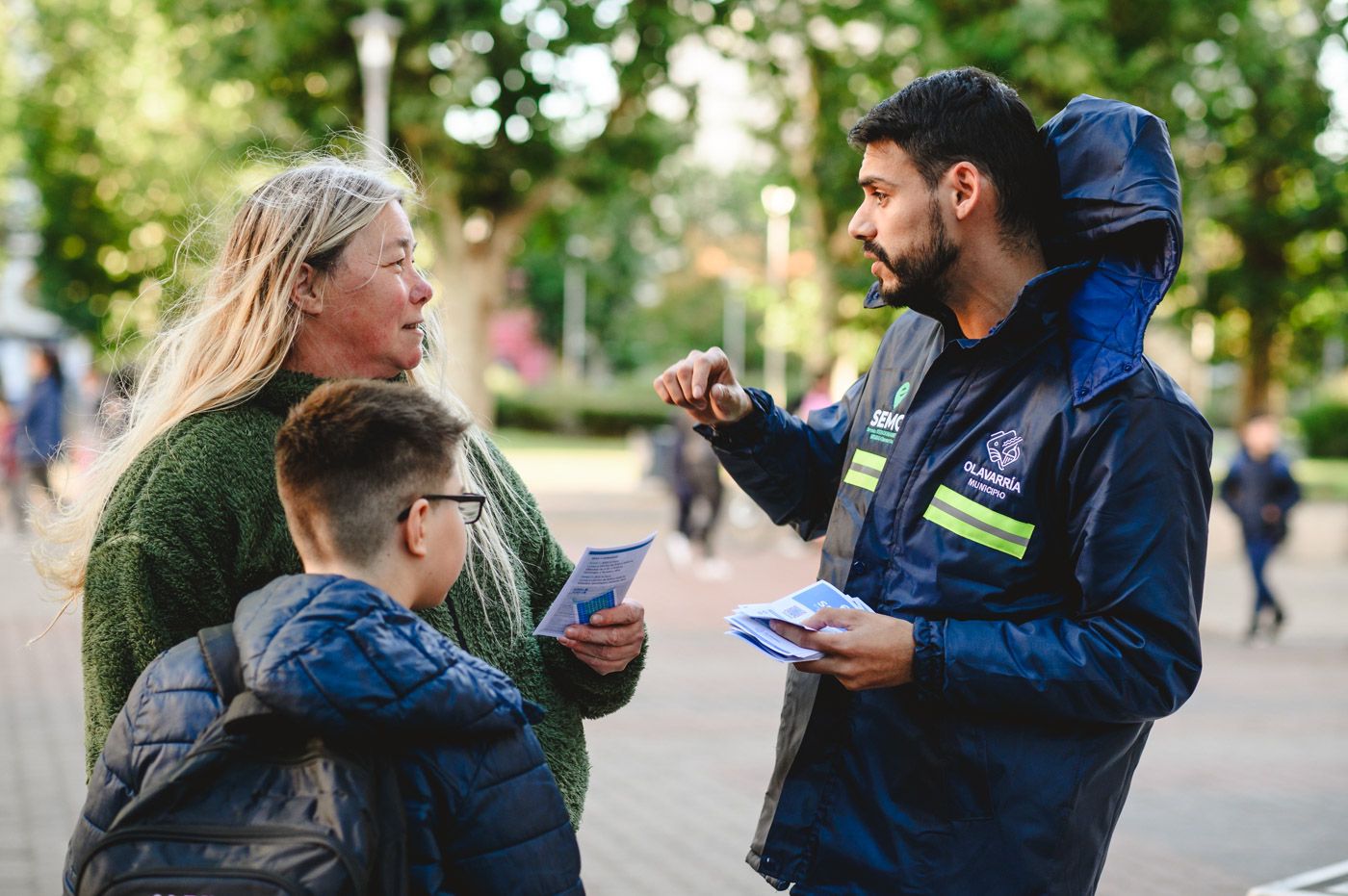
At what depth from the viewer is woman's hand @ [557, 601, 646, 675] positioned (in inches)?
102

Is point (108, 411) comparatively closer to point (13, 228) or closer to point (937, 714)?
point (937, 714)

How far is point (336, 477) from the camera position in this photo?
1.96 meters

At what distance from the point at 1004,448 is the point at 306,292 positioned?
4.01 ft

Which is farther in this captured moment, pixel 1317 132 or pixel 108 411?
pixel 1317 132

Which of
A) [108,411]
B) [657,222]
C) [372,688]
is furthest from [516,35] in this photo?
[372,688]

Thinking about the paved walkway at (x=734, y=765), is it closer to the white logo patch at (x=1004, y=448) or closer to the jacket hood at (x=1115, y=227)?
the white logo patch at (x=1004, y=448)

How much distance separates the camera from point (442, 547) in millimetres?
2045

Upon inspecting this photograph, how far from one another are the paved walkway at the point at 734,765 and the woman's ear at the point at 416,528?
58.0 inches

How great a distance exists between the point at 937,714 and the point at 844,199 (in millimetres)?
19405

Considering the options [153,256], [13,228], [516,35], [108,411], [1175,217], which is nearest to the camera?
[1175,217]

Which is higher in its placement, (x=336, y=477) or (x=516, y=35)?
(x=516, y=35)

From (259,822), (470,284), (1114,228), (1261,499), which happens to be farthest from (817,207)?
(259,822)

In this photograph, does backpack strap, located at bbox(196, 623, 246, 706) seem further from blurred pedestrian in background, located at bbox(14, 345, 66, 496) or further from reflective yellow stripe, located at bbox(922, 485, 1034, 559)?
blurred pedestrian in background, located at bbox(14, 345, 66, 496)

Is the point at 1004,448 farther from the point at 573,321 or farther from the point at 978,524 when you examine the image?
the point at 573,321
